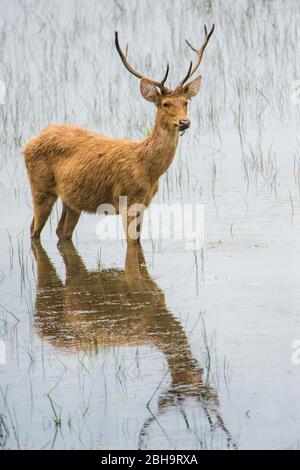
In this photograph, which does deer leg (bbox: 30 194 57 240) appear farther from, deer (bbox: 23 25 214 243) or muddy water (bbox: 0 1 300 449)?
muddy water (bbox: 0 1 300 449)

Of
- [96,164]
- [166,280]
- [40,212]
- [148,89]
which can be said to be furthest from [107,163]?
[166,280]

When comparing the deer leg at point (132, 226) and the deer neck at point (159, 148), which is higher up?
the deer neck at point (159, 148)

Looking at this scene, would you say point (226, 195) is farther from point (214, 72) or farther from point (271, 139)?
point (214, 72)

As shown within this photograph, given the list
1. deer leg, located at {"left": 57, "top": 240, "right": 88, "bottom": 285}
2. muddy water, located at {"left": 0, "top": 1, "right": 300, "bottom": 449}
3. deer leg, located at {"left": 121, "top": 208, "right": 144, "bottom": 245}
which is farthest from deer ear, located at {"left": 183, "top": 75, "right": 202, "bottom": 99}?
deer leg, located at {"left": 57, "top": 240, "right": 88, "bottom": 285}

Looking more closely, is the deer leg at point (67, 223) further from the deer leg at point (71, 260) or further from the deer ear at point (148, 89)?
the deer ear at point (148, 89)

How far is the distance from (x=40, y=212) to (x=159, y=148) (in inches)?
53.0

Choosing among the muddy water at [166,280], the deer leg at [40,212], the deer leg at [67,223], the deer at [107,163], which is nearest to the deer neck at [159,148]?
the deer at [107,163]

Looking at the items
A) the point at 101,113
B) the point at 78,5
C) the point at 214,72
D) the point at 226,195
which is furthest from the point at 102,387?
the point at 78,5

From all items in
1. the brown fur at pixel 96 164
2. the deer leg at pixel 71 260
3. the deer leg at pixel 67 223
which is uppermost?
the brown fur at pixel 96 164

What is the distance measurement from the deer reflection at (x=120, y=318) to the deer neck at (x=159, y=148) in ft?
2.50

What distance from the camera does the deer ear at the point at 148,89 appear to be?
35.6 feet

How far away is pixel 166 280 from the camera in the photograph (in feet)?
32.1

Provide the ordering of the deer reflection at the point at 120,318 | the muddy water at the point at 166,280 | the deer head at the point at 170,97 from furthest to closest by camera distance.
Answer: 1. the deer head at the point at 170,97
2. the deer reflection at the point at 120,318
3. the muddy water at the point at 166,280

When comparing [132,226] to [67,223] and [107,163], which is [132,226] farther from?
[67,223]
